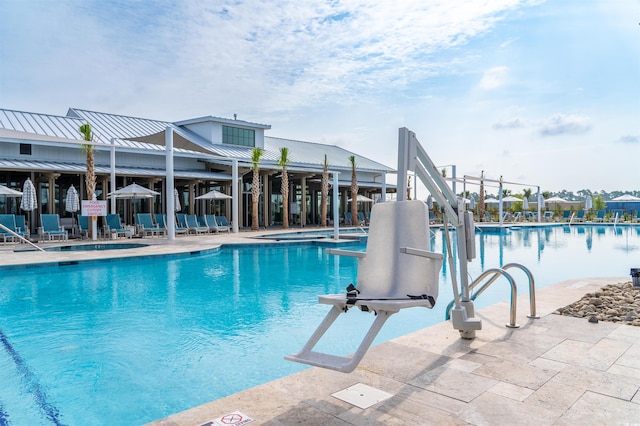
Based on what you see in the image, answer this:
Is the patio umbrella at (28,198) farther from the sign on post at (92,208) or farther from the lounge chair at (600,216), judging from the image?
the lounge chair at (600,216)

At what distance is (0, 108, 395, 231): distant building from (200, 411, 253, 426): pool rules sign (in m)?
13.8

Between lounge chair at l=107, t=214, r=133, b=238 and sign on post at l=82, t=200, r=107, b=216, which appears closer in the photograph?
sign on post at l=82, t=200, r=107, b=216

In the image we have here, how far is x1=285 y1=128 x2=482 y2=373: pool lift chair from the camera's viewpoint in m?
2.64

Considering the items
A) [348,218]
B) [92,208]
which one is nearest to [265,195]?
[348,218]

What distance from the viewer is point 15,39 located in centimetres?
907

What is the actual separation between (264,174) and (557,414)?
22.9m

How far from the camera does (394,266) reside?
3084 millimetres

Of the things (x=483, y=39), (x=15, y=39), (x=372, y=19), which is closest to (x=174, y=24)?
(x=15, y=39)

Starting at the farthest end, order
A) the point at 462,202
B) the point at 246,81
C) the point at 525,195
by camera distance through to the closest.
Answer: the point at 525,195, the point at 246,81, the point at 462,202

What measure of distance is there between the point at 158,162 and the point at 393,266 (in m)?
20.7

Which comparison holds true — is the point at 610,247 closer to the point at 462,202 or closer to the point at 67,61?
the point at 462,202

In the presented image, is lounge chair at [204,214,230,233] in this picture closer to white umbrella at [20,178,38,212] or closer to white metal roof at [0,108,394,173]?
white metal roof at [0,108,394,173]

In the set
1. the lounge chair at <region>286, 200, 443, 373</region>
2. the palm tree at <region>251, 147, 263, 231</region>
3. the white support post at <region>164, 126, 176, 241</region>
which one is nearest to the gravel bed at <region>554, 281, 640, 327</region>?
the lounge chair at <region>286, 200, 443, 373</region>

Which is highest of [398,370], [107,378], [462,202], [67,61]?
[67,61]
